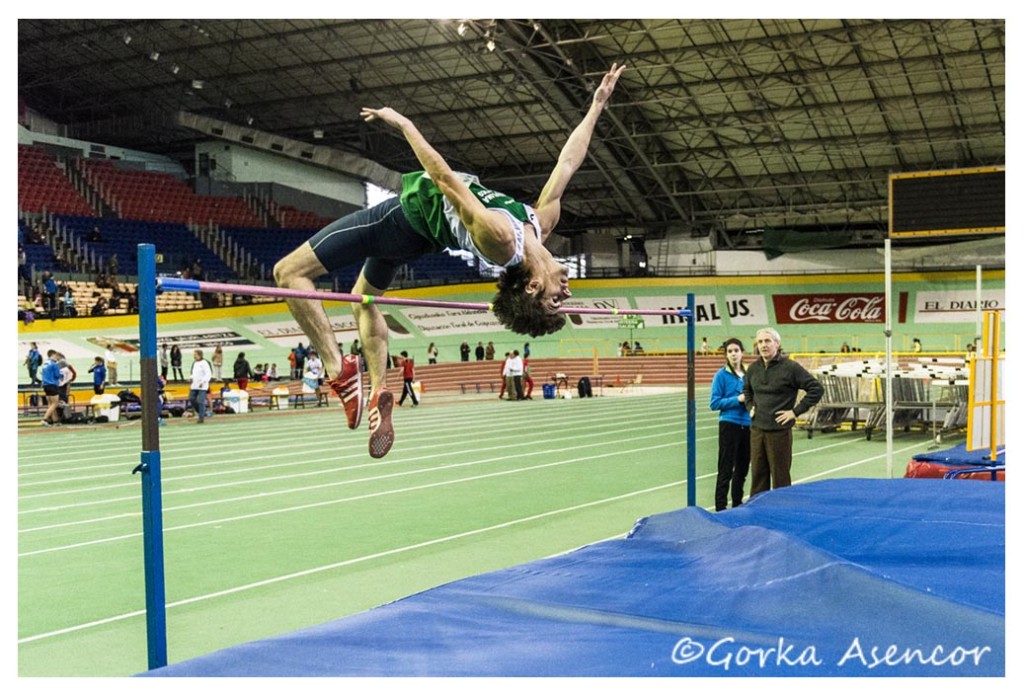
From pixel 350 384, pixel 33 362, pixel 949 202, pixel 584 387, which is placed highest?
pixel 949 202

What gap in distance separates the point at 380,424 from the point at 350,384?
0.82 ft

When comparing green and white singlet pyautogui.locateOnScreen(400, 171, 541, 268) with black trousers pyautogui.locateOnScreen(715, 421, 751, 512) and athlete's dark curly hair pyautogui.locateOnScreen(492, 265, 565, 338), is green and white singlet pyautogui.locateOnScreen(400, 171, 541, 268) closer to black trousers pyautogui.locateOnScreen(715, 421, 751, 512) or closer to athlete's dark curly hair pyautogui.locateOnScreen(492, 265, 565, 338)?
athlete's dark curly hair pyautogui.locateOnScreen(492, 265, 565, 338)

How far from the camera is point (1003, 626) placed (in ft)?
11.5

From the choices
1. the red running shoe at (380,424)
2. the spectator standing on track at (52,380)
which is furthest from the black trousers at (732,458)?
the spectator standing on track at (52,380)

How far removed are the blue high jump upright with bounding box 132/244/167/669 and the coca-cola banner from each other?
31.6 m

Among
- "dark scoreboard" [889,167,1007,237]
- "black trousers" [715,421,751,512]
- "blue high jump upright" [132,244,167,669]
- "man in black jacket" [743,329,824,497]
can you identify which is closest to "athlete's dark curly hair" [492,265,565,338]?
"blue high jump upright" [132,244,167,669]

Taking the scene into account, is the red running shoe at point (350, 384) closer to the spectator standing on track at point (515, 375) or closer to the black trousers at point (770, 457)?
the black trousers at point (770, 457)

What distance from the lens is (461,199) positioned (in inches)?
144

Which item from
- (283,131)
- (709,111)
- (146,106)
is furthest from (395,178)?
(709,111)

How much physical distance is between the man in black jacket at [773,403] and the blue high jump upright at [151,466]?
199 inches

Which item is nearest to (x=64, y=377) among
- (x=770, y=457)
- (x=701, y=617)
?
(x=770, y=457)

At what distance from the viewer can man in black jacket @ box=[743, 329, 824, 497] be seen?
24.3ft

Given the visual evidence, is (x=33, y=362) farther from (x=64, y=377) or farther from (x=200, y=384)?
(x=200, y=384)

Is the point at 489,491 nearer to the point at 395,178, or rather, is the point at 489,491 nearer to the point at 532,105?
the point at 532,105
